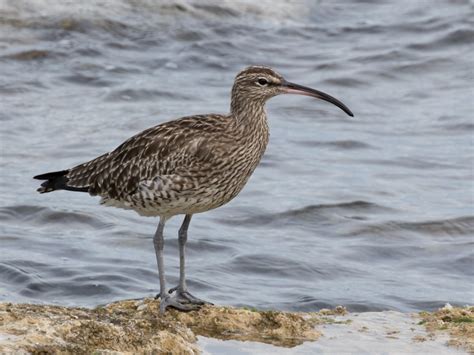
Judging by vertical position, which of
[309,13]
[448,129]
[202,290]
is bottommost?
[202,290]

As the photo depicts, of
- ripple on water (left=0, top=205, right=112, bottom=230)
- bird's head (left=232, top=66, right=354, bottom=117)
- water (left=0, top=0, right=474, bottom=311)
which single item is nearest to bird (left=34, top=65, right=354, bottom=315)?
bird's head (left=232, top=66, right=354, bottom=117)

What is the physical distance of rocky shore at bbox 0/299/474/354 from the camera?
23.2 ft

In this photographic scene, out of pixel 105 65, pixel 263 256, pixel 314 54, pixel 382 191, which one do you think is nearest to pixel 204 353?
pixel 263 256

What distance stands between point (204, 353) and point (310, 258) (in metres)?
5.26

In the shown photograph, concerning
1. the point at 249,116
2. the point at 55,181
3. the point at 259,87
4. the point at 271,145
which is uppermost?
the point at 259,87

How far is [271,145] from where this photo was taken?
16.8 meters

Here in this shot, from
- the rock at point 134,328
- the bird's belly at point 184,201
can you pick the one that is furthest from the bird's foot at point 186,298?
the bird's belly at point 184,201

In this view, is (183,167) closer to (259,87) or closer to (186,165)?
(186,165)

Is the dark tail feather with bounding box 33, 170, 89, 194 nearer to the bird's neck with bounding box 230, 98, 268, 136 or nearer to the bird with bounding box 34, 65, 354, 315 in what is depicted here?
the bird with bounding box 34, 65, 354, 315

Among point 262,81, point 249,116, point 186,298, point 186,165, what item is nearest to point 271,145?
point 262,81

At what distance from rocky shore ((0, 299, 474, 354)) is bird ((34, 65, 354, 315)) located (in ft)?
0.93

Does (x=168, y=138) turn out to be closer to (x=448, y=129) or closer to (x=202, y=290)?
(x=202, y=290)

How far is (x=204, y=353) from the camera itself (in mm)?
7625

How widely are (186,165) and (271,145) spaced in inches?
317
